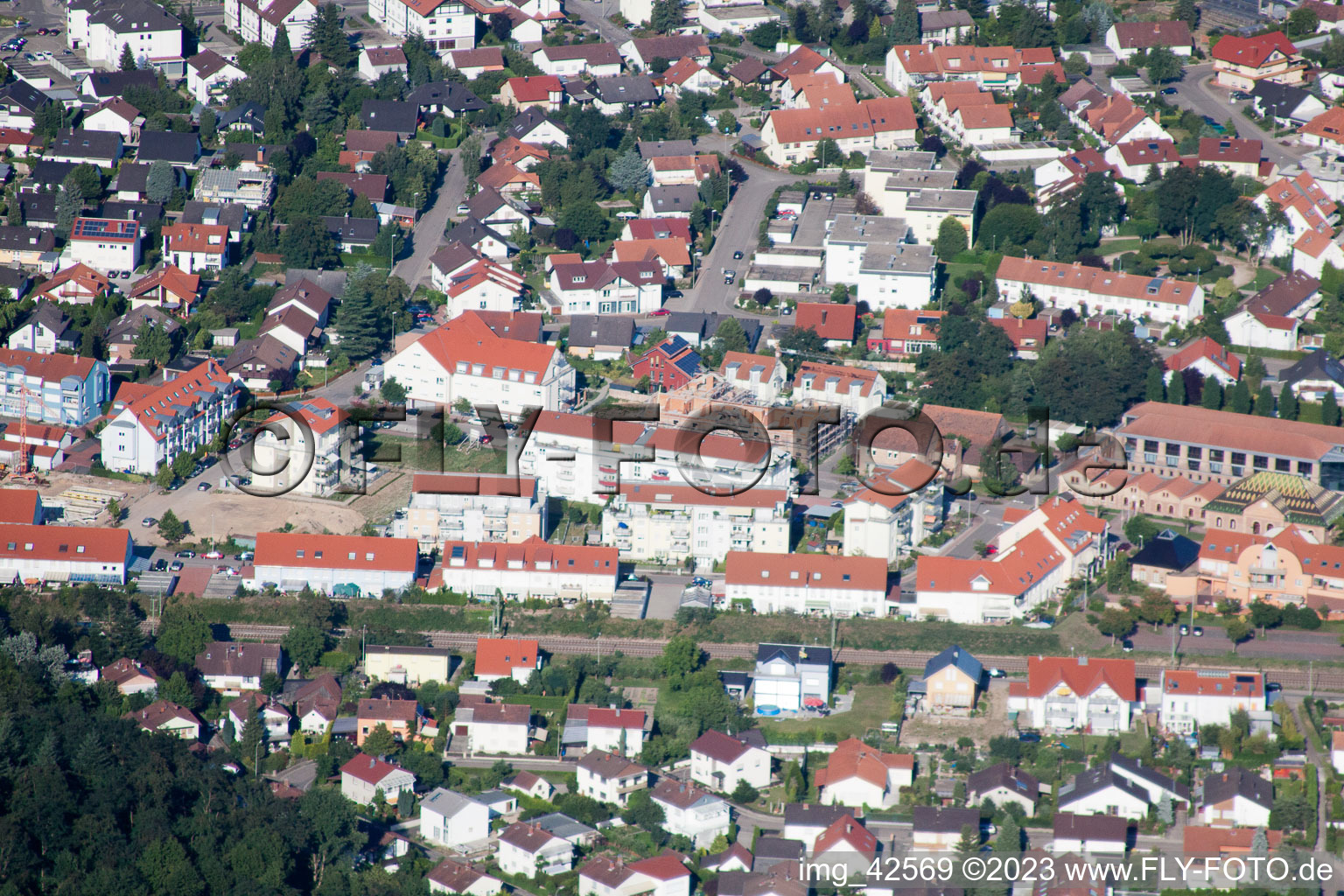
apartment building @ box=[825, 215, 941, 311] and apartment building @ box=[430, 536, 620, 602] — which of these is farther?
apartment building @ box=[825, 215, 941, 311]

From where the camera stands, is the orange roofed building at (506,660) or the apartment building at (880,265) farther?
the apartment building at (880,265)

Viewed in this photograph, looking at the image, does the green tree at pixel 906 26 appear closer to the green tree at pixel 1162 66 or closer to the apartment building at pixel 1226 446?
the green tree at pixel 1162 66

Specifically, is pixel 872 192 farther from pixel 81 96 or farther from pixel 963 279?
pixel 81 96

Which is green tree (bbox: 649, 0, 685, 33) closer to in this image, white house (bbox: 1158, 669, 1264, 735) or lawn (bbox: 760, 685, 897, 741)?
lawn (bbox: 760, 685, 897, 741)

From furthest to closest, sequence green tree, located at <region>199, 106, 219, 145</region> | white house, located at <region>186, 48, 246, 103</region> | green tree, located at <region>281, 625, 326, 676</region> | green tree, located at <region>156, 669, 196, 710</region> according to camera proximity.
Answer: white house, located at <region>186, 48, 246, 103</region> → green tree, located at <region>199, 106, 219, 145</region> → green tree, located at <region>281, 625, 326, 676</region> → green tree, located at <region>156, 669, 196, 710</region>

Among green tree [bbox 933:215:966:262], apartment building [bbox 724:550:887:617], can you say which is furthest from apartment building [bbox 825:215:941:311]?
apartment building [bbox 724:550:887:617]

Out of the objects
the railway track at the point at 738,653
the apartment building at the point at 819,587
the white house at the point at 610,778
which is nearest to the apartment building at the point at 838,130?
the apartment building at the point at 819,587

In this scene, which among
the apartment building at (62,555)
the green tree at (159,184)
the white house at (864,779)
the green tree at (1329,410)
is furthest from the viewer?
the green tree at (159,184)
